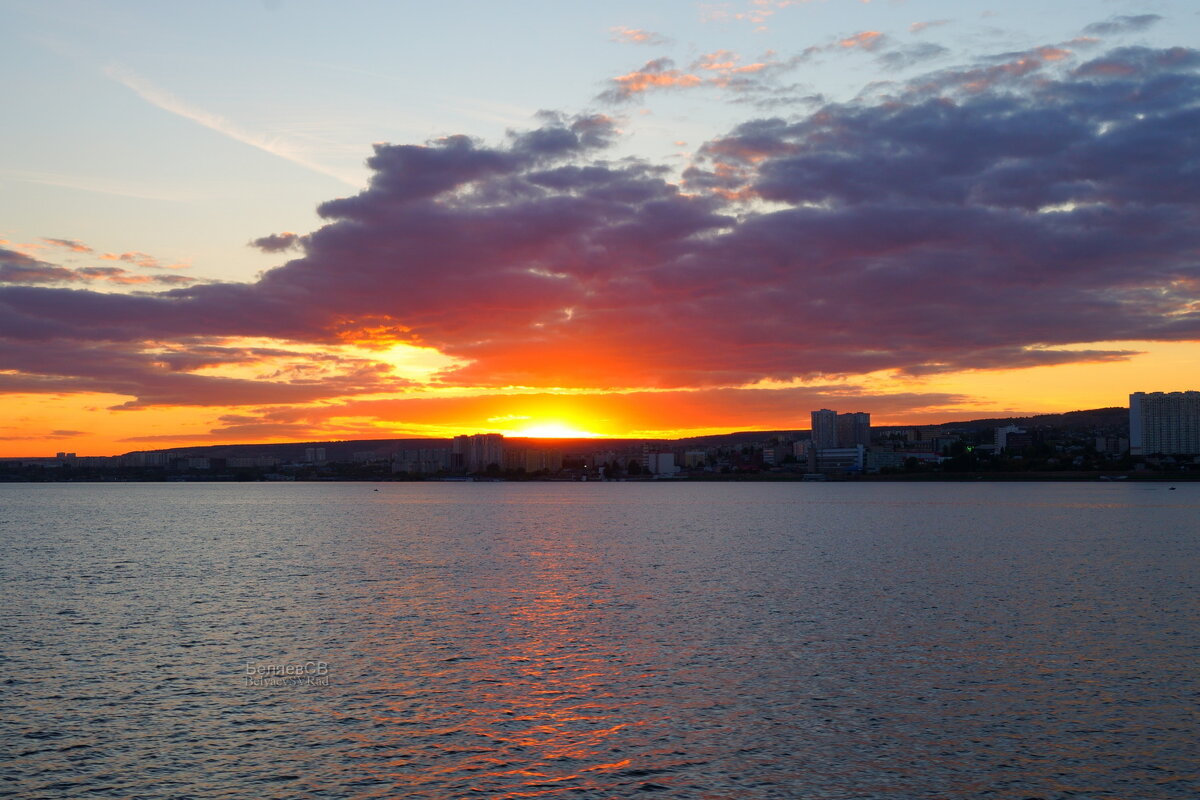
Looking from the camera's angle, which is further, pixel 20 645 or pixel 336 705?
pixel 20 645

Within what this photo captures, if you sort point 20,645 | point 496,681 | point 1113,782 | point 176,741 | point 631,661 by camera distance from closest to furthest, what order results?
1. point 1113,782
2. point 176,741
3. point 496,681
4. point 631,661
5. point 20,645

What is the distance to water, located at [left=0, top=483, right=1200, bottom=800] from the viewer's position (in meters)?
25.7

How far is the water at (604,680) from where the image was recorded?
25.7m

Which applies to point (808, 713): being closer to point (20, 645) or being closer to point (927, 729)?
point (927, 729)

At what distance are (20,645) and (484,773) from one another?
98.6 feet

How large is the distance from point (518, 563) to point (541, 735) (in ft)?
177

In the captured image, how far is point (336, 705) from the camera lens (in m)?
32.9

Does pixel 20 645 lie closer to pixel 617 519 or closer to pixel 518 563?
pixel 518 563

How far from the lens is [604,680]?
36438 millimetres

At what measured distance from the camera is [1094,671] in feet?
122

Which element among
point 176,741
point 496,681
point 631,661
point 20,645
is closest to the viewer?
point 176,741

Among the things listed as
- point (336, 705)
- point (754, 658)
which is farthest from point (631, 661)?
point (336, 705)

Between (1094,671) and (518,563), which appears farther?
(518,563)

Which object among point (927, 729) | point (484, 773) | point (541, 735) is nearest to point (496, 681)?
point (541, 735)
